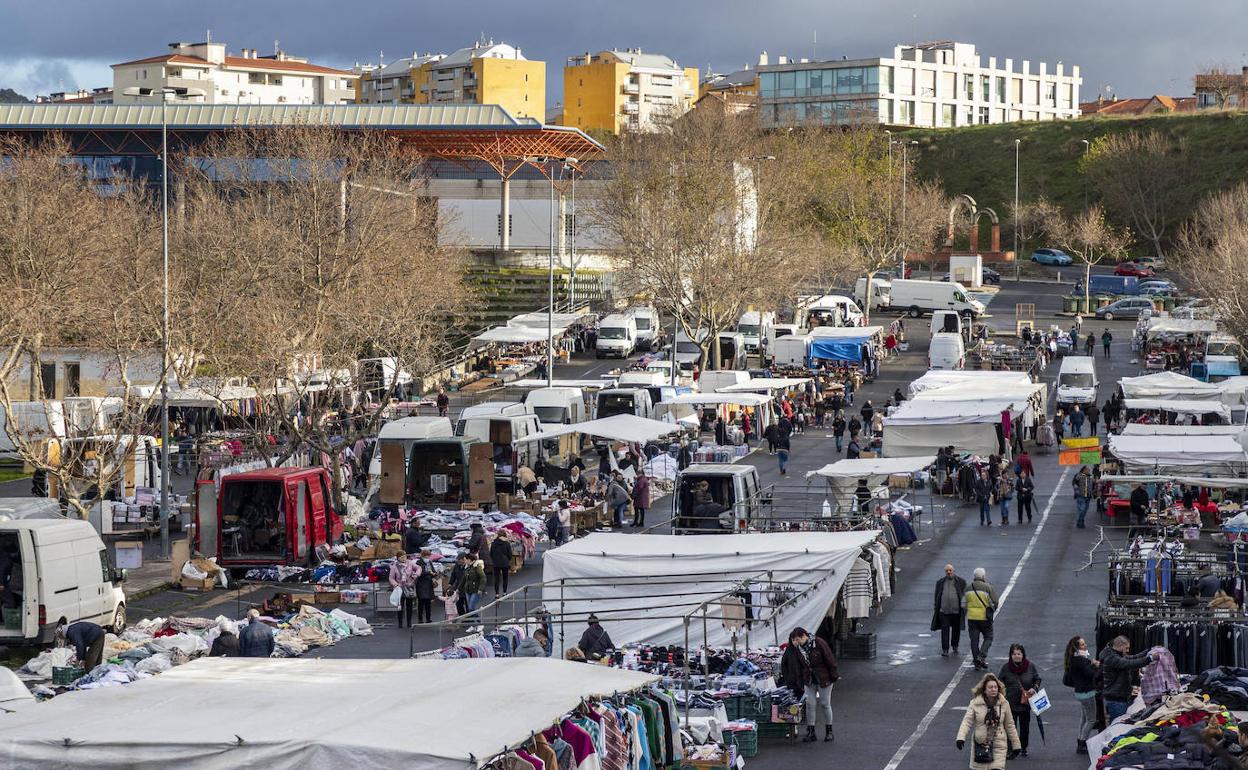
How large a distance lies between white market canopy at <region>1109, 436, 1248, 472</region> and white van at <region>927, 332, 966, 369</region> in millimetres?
26082

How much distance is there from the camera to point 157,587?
28.5 meters

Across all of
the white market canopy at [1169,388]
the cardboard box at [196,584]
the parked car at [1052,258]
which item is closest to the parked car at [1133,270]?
the parked car at [1052,258]

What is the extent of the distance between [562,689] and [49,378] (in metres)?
41.6

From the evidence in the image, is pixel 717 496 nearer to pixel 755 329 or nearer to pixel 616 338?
pixel 616 338

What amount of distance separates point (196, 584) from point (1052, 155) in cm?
10520

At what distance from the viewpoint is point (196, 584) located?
2850 centimetres

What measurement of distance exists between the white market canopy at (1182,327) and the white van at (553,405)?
28.1 metres

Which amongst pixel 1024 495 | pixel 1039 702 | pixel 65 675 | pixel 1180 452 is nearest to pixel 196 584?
pixel 65 675

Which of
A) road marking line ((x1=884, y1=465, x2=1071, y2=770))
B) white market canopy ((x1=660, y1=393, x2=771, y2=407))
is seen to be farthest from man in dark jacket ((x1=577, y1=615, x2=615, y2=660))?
white market canopy ((x1=660, y1=393, x2=771, y2=407))

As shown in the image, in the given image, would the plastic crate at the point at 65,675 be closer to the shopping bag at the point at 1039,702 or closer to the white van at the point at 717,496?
the shopping bag at the point at 1039,702

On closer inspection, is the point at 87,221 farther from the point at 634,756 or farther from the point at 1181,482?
the point at 634,756

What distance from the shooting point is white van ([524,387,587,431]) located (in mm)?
45656

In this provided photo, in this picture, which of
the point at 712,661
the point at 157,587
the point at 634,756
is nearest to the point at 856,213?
the point at 157,587

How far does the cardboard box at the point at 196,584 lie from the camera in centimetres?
2845
